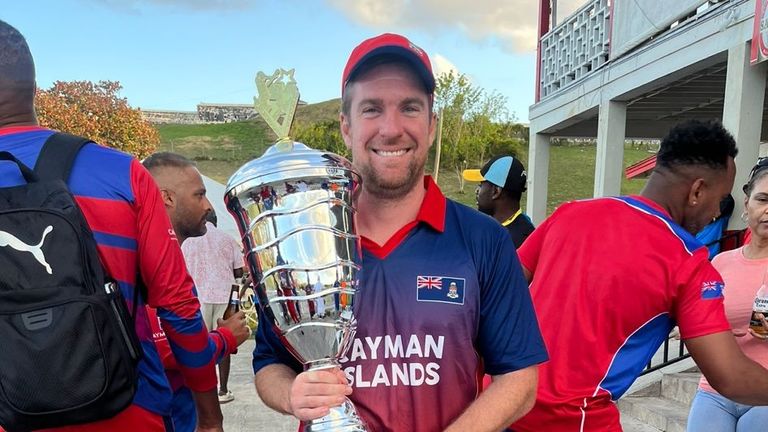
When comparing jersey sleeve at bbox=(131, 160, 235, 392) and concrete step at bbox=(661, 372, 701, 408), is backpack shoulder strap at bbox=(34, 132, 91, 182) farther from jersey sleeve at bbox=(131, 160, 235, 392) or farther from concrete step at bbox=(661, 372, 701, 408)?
concrete step at bbox=(661, 372, 701, 408)

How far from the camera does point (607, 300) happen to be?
169 centimetres

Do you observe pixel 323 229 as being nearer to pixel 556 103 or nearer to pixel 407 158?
pixel 407 158

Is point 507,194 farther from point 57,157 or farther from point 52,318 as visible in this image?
point 52,318

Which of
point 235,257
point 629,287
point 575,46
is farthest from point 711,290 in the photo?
point 575,46

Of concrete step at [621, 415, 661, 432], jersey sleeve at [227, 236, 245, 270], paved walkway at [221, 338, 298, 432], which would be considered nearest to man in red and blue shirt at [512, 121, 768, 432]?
concrete step at [621, 415, 661, 432]

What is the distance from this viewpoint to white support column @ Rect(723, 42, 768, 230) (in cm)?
467

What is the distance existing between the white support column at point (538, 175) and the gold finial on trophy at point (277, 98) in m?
9.07

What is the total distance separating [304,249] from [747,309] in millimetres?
2024

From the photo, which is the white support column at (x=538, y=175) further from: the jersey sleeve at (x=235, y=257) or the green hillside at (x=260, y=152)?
the green hillside at (x=260, y=152)

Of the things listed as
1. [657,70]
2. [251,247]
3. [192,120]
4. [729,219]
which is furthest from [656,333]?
[192,120]

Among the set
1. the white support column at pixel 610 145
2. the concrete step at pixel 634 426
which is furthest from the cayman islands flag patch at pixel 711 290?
the white support column at pixel 610 145

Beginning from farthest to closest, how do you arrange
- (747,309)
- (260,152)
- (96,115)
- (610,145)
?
(260,152) < (96,115) < (610,145) < (747,309)

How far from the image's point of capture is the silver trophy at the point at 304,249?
3.64 ft

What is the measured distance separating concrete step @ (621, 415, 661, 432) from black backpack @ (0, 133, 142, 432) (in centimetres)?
403
